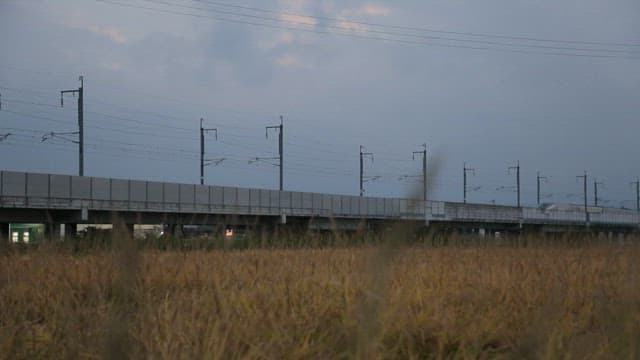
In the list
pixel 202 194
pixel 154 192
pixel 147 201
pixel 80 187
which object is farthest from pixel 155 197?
pixel 80 187

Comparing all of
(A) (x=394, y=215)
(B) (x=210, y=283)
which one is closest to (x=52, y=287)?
(B) (x=210, y=283)

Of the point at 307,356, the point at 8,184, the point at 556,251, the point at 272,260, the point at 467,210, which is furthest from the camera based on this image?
the point at 467,210

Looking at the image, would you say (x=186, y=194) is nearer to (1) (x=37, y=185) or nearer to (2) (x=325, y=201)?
(1) (x=37, y=185)

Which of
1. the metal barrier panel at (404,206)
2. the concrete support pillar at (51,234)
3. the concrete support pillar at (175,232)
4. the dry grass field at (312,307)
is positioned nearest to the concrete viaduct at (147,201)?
the concrete support pillar at (175,232)

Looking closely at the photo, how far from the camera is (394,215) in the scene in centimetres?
264

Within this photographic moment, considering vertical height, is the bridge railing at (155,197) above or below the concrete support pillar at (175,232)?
above

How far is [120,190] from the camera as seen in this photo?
4506cm

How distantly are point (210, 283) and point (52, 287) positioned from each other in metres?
1.59

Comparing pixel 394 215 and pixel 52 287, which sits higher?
pixel 394 215

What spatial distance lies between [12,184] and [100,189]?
6054 millimetres

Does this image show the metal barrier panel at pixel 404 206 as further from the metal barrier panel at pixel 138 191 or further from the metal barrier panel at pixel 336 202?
the metal barrier panel at pixel 336 202

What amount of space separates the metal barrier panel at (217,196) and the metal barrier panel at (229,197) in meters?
0.30

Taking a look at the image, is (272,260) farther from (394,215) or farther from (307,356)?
(394,215)

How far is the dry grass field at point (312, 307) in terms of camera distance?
423 cm
